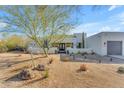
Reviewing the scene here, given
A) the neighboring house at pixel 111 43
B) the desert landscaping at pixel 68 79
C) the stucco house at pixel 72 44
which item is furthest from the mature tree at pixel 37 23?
the stucco house at pixel 72 44

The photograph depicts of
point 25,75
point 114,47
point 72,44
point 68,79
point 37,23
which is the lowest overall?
point 68,79

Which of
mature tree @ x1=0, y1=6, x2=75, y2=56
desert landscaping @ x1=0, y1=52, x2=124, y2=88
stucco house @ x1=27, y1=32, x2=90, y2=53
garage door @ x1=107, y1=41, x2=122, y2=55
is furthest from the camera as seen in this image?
stucco house @ x1=27, y1=32, x2=90, y2=53

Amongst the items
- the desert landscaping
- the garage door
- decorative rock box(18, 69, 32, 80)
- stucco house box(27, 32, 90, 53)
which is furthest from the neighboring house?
decorative rock box(18, 69, 32, 80)

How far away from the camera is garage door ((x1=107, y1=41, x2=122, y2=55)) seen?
40.8 ft

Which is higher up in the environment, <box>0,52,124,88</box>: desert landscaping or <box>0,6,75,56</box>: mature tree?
<box>0,6,75,56</box>: mature tree

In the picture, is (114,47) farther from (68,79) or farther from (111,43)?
(68,79)

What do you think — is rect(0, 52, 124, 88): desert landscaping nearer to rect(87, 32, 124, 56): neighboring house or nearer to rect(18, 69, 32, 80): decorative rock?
rect(18, 69, 32, 80): decorative rock

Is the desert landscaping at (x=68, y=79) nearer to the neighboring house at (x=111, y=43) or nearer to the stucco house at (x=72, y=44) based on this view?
the neighboring house at (x=111, y=43)

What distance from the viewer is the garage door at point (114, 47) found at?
40.8 ft

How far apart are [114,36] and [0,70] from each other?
26.9 feet

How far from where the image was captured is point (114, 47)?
12508mm

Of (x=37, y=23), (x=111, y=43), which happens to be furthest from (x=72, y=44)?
(x=37, y=23)

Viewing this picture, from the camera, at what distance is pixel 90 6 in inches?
192
